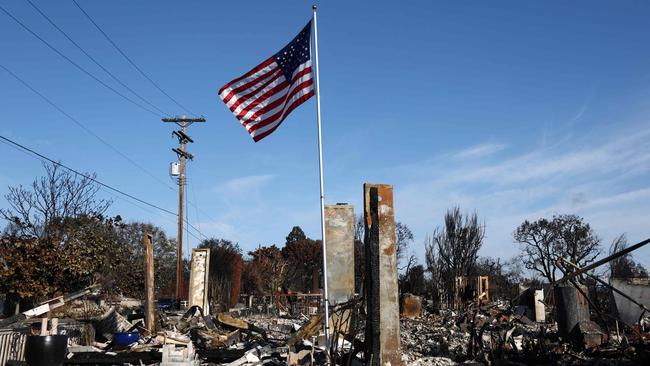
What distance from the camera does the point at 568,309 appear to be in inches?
564

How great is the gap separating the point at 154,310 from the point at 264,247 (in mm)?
41638

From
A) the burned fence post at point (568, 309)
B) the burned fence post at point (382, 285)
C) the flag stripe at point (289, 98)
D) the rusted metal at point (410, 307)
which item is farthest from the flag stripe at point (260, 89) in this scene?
the rusted metal at point (410, 307)

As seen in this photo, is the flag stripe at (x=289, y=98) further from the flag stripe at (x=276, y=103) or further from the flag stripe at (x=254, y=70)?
the flag stripe at (x=254, y=70)

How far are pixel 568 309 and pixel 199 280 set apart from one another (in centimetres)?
1419

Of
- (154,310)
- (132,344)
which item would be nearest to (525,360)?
(132,344)

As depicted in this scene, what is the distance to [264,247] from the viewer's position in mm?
58719

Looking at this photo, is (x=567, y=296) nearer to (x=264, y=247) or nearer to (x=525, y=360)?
(x=525, y=360)

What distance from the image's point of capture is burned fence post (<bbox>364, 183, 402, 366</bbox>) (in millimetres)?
9555

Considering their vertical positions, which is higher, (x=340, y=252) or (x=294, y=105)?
(x=294, y=105)

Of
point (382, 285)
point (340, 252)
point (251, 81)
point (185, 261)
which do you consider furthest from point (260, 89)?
point (185, 261)

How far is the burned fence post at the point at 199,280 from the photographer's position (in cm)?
2280

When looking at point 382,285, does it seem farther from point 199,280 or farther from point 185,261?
point 185,261

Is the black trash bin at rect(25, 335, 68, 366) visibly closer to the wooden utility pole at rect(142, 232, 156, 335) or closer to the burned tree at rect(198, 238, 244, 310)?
the wooden utility pole at rect(142, 232, 156, 335)

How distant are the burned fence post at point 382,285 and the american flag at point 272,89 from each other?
2481mm
